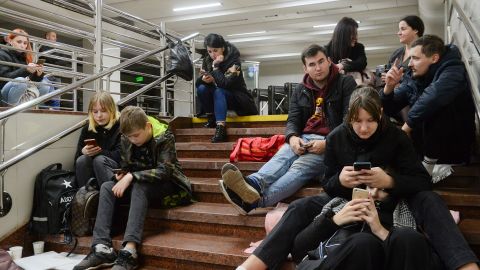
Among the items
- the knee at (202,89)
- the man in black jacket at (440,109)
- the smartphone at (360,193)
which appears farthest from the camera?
the knee at (202,89)

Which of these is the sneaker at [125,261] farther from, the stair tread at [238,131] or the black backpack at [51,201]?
the stair tread at [238,131]

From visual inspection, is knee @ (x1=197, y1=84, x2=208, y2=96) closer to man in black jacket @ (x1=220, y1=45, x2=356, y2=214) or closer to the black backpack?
man in black jacket @ (x1=220, y1=45, x2=356, y2=214)

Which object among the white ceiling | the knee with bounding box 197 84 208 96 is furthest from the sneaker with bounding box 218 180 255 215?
the white ceiling

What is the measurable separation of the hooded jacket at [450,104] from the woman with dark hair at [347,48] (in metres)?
1.05

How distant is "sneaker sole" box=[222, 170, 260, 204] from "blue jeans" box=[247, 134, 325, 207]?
0.11 m

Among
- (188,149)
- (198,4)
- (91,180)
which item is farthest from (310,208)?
(198,4)

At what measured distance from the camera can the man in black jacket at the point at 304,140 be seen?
8.36 ft

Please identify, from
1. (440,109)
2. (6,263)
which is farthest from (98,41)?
(440,109)

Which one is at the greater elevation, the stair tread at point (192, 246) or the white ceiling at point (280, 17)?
the white ceiling at point (280, 17)

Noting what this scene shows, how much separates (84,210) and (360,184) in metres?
1.87

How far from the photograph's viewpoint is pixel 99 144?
3.21m

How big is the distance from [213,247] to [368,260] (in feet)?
3.71

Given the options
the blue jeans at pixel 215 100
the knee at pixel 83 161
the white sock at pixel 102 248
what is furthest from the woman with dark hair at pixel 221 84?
the white sock at pixel 102 248

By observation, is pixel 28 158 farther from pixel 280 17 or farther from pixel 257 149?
pixel 280 17
